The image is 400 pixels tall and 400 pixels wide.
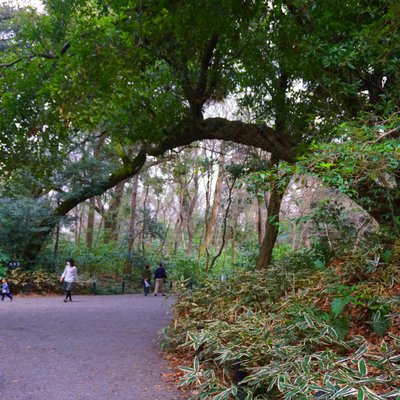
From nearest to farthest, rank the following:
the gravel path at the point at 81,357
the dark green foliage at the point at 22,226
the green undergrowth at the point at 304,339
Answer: the green undergrowth at the point at 304,339 < the gravel path at the point at 81,357 < the dark green foliage at the point at 22,226

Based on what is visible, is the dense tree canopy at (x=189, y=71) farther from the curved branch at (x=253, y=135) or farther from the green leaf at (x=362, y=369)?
the green leaf at (x=362, y=369)

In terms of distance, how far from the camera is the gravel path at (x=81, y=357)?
5121 millimetres

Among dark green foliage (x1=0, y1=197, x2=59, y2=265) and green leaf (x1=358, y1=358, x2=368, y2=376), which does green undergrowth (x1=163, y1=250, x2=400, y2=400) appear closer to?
green leaf (x1=358, y1=358, x2=368, y2=376)

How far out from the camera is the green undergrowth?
3.79 meters

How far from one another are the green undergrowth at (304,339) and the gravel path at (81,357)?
67 centimetres

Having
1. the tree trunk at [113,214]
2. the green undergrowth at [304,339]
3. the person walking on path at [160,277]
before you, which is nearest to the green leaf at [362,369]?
the green undergrowth at [304,339]

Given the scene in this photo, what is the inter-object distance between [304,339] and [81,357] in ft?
11.9

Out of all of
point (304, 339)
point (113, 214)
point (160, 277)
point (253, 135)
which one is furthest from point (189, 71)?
point (113, 214)

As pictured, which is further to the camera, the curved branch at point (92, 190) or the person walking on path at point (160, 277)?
the curved branch at point (92, 190)

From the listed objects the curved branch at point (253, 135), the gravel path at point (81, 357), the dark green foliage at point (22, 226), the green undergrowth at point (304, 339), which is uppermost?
the curved branch at point (253, 135)

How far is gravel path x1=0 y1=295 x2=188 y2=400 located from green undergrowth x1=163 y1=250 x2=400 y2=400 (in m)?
0.67

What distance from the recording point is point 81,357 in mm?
6688

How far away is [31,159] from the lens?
331 inches

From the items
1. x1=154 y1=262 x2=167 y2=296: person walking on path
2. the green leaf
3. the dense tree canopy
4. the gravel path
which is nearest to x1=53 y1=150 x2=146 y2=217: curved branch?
x1=154 y1=262 x2=167 y2=296: person walking on path
